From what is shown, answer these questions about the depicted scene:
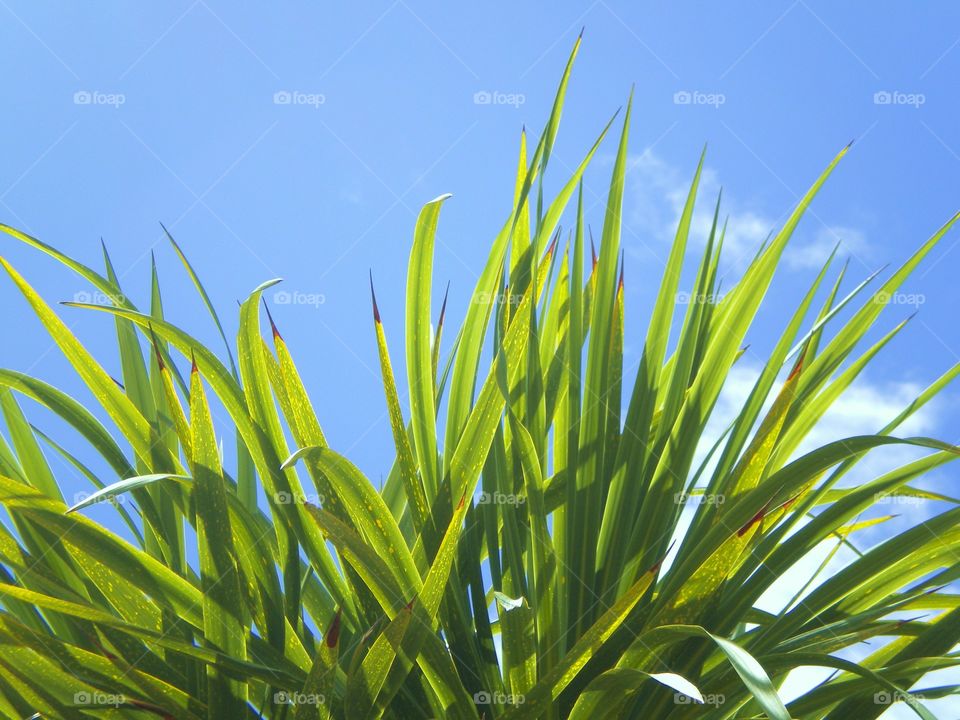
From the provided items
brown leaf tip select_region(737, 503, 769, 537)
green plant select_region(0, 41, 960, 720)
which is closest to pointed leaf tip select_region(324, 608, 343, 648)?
green plant select_region(0, 41, 960, 720)

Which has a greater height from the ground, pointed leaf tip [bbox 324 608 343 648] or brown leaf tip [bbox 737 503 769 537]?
brown leaf tip [bbox 737 503 769 537]

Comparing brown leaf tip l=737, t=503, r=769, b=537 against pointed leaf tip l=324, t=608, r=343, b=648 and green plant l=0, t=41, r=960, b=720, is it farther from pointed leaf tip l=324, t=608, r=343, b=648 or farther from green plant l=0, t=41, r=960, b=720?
pointed leaf tip l=324, t=608, r=343, b=648

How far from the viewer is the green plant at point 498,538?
3.11ft

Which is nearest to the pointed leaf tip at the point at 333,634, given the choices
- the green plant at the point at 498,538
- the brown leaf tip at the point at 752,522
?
the green plant at the point at 498,538

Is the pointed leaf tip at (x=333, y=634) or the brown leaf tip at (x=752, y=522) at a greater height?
the brown leaf tip at (x=752, y=522)

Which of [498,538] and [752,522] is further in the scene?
[498,538]

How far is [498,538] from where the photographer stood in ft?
3.90

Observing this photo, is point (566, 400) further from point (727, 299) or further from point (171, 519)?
point (171, 519)

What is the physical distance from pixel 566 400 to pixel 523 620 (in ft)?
1.01

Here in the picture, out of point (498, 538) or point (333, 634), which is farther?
point (498, 538)

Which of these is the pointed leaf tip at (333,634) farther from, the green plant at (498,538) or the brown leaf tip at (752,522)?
the brown leaf tip at (752,522)

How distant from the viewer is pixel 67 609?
94 cm

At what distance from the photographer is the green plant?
948mm

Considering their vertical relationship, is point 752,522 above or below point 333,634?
above
